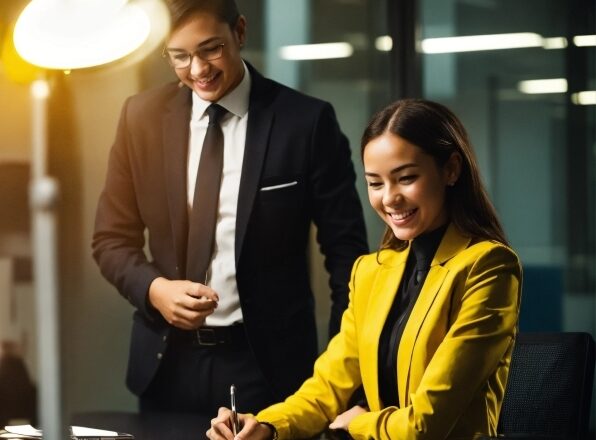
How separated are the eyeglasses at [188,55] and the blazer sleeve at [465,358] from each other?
1262 mm

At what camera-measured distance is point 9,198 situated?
2.97 m

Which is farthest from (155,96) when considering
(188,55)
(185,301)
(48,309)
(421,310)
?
(48,309)

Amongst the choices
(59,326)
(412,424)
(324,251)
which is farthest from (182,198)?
(59,326)

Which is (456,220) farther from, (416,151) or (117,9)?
(117,9)

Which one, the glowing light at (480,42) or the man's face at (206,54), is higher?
the glowing light at (480,42)

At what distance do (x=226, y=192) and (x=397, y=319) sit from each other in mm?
973

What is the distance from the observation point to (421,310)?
2.16 meters

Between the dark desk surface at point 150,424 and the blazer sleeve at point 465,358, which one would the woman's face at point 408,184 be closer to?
the blazer sleeve at point 465,358

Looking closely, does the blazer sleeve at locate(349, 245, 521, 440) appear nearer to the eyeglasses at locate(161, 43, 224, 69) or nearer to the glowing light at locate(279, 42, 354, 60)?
the eyeglasses at locate(161, 43, 224, 69)

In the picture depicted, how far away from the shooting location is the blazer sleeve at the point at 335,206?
3145 mm

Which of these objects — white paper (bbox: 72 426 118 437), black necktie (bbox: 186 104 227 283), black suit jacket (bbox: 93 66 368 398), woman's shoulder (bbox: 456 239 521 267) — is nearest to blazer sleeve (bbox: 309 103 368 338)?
black suit jacket (bbox: 93 66 368 398)

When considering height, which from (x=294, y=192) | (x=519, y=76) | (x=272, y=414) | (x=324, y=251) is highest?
(x=519, y=76)

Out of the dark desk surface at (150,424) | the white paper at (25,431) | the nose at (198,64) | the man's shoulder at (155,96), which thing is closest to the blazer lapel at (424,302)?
the dark desk surface at (150,424)

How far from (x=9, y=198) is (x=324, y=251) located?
38.4 inches
